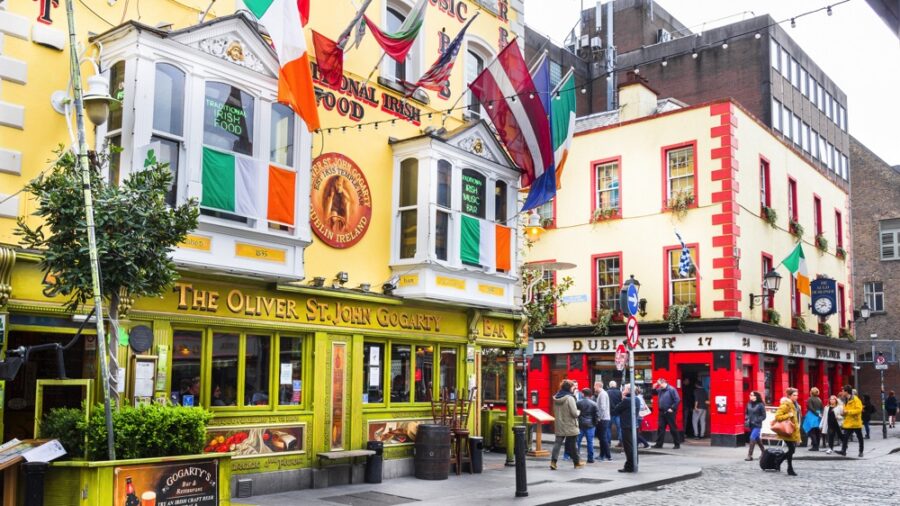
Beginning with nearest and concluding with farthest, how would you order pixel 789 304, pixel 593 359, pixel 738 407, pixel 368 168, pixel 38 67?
pixel 38 67 < pixel 368 168 < pixel 738 407 < pixel 593 359 < pixel 789 304

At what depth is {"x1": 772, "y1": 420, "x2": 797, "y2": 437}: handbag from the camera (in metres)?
17.6

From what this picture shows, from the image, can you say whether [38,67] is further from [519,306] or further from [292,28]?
[519,306]

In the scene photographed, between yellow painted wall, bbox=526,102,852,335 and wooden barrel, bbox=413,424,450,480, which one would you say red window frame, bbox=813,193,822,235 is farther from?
wooden barrel, bbox=413,424,450,480

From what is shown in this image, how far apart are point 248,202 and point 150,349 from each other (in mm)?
2483

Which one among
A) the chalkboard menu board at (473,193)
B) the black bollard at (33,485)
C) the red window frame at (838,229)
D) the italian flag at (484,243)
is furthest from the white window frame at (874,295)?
the black bollard at (33,485)

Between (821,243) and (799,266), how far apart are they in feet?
20.2

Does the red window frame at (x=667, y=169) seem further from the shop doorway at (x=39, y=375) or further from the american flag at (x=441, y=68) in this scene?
the shop doorway at (x=39, y=375)


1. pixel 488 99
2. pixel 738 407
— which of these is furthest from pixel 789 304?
pixel 488 99

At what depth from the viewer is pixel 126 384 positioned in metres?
11.5

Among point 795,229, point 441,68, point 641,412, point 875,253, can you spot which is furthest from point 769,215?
point 875,253

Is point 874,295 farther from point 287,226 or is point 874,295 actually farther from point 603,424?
point 287,226

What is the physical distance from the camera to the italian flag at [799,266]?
2844 centimetres

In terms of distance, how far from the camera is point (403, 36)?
14.8 m

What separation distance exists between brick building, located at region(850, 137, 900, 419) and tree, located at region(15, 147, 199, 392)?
1545 inches
